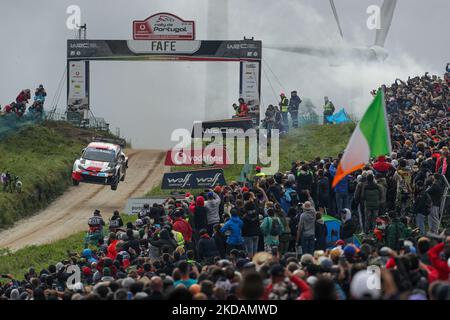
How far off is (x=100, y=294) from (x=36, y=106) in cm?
3574

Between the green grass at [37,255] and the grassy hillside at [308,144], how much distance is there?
20.8 ft

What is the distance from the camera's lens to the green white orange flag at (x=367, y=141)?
19.1 m

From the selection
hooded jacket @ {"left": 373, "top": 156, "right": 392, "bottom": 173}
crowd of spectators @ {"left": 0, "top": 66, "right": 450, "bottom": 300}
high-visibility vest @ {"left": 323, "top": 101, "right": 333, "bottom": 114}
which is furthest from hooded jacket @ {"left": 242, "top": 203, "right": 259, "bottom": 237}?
high-visibility vest @ {"left": 323, "top": 101, "right": 333, "bottom": 114}

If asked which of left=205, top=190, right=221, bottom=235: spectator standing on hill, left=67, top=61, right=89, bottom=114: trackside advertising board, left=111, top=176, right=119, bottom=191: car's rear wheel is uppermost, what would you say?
left=67, top=61, right=89, bottom=114: trackside advertising board

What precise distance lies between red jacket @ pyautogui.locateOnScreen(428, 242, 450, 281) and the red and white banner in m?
22.5

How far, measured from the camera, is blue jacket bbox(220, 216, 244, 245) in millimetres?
22750

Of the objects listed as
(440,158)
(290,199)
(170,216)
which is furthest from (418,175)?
(170,216)

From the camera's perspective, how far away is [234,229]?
22.8 meters

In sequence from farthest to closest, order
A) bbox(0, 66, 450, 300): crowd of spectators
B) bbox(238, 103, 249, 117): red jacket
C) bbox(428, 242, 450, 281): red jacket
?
bbox(238, 103, 249, 117): red jacket → bbox(428, 242, 450, 281): red jacket → bbox(0, 66, 450, 300): crowd of spectators

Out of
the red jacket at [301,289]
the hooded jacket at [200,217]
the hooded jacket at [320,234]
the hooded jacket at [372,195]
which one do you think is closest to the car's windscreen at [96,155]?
the hooded jacket at [200,217]

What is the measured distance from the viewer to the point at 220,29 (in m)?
74.4

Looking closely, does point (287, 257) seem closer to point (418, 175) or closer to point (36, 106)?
point (418, 175)

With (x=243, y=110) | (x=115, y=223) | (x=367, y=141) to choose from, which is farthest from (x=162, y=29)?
(x=367, y=141)

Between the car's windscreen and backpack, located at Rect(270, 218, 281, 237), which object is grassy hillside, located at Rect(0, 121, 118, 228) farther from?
backpack, located at Rect(270, 218, 281, 237)
